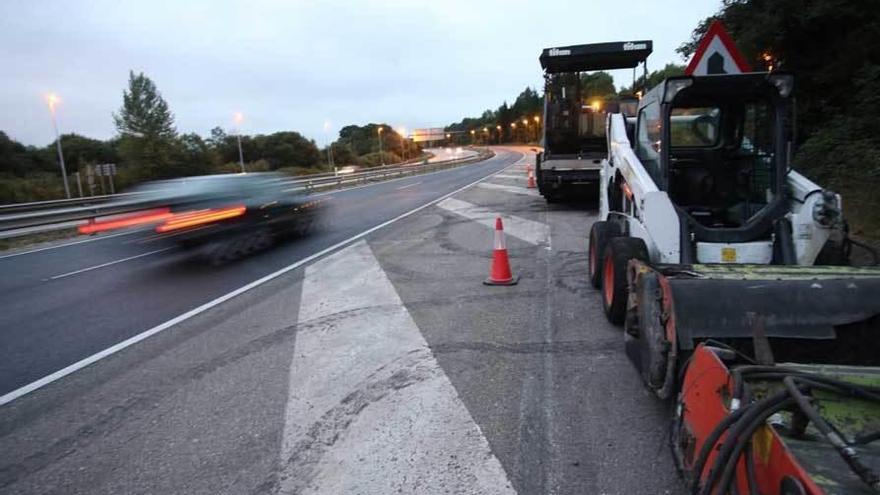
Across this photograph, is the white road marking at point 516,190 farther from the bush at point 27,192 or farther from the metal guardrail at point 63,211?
the bush at point 27,192

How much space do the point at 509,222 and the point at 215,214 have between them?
638 centimetres

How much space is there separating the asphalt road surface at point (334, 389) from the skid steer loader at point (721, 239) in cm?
54

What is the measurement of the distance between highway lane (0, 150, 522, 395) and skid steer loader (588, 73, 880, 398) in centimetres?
518

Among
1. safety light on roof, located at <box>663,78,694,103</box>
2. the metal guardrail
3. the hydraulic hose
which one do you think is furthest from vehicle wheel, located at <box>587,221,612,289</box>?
the metal guardrail

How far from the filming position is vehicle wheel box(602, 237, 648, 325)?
16.5 feet

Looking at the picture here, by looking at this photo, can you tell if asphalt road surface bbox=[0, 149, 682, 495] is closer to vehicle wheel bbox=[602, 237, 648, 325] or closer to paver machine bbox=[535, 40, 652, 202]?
vehicle wheel bbox=[602, 237, 648, 325]

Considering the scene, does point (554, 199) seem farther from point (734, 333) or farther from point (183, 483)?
point (183, 483)

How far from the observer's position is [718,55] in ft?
19.1

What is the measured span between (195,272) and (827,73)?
589 inches

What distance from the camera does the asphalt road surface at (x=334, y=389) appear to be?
3160mm

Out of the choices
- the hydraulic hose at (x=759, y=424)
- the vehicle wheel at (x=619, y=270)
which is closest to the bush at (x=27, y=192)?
the vehicle wheel at (x=619, y=270)

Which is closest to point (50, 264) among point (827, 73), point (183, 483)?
point (183, 483)

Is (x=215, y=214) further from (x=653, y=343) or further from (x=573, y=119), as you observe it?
(x=573, y=119)

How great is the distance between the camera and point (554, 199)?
15.8 m
